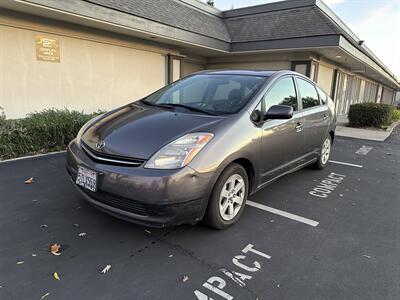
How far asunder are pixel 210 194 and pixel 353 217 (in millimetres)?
1881

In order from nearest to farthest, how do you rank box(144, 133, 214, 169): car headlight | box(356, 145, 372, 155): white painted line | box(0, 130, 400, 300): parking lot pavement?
1. box(0, 130, 400, 300): parking lot pavement
2. box(144, 133, 214, 169): car headlight
3. box(356, 145, 372, 155): white painted line

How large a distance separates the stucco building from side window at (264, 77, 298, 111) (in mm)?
5307

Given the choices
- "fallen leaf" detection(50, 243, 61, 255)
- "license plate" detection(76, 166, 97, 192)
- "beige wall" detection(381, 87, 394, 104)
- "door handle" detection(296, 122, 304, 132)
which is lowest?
"fallen leaf" detection(50, 243, 61, 255)

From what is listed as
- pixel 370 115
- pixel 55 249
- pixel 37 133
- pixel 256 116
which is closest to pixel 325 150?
pixel 256 116

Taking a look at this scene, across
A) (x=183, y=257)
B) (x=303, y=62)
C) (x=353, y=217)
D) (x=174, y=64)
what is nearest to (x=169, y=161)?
(x=183, y=257)

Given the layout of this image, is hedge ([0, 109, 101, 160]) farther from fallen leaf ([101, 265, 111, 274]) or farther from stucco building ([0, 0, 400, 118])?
fallen leaf ([101, 265, 111, 274])

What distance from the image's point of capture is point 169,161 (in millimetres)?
2322

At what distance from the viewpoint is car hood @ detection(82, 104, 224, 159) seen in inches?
96.2

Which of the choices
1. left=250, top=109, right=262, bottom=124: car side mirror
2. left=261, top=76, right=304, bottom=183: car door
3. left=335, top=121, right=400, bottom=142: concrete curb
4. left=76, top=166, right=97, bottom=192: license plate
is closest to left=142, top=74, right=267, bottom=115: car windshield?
left=250, top=109, right=262, bottom=124: car side mirror

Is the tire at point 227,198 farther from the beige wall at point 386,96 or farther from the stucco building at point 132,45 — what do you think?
the beige wall at point 386,96

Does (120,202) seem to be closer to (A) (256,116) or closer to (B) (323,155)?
(A) (256,116)

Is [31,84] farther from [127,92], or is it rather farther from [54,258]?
[54,258]

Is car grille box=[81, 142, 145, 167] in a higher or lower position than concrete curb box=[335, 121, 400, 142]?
higher

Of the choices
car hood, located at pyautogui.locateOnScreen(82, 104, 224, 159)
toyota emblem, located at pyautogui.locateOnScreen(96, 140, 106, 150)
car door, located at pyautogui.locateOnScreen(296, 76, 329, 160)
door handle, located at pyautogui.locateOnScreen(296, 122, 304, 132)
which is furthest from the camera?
car door, located at pyautogui.locateOnScreen(296, 76, 329, 160)
